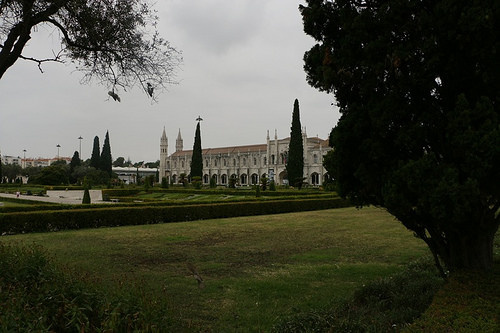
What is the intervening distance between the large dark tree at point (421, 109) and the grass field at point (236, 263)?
195cm

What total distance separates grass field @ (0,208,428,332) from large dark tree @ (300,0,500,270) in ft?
6.39

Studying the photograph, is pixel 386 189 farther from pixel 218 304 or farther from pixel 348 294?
pixel 218 304

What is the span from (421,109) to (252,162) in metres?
79.7

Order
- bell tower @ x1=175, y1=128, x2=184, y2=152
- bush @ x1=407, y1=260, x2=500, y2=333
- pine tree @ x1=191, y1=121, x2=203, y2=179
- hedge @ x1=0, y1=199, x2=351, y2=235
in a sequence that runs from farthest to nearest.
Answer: bell tower @ x1=175, y1=128, x2=184, y2=152 < pine tree @ x1=191, y1=121, x2=203, y2=179 < hedge @ x1=0, y1=199, x2=351, y2=235 < bush @ x1=407, y1=260, x2=500, y2=333

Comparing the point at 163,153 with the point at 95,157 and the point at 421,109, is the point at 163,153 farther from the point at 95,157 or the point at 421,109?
the point at 421,109

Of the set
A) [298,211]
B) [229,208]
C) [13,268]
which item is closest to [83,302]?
[13,268]

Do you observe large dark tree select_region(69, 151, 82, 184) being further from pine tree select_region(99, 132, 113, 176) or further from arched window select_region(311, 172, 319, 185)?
arched window select_region(311, 172, 319, 185)

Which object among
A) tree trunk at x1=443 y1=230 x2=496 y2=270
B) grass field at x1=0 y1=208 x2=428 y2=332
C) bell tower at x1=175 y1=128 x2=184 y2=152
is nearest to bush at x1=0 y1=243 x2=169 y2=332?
grass field at x1=0 y1=208 x2=428 y2=332

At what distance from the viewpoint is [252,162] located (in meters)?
83.8

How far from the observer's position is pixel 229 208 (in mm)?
18562

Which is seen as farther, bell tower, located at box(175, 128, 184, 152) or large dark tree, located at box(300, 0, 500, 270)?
bell tower, located at box(175, 128, 184, 152)

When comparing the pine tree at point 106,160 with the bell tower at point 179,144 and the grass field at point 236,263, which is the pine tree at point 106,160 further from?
the grass field at point 236,263

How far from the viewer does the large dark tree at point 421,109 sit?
3486 millimetres

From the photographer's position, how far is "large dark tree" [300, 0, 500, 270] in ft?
11.4
